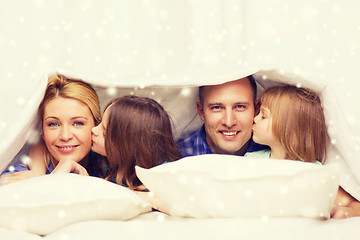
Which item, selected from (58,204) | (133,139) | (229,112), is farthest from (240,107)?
(58,204)

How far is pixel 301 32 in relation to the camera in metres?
1.78

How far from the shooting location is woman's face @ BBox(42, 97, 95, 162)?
1.33 meters

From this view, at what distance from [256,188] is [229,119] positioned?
1.69ft

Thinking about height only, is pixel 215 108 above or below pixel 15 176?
above

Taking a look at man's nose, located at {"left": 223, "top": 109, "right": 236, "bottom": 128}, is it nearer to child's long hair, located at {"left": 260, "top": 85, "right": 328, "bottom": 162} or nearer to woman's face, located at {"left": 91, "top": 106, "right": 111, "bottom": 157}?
child's long hair, located at {"left": 260, "top": 85, "right": 328, "bottom": 162}

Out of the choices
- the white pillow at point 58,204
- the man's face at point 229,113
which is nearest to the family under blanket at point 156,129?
the man's face at point 229,113

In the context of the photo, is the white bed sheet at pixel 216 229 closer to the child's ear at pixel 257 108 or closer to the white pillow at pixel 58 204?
the white pillow at pixel 58 204

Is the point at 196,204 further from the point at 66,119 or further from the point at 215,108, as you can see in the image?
the point at 66,119

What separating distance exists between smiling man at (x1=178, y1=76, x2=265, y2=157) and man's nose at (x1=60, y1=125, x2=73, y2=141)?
38 centimetres

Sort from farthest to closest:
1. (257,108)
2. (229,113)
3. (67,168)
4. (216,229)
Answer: (257,108), (229,113), (67,168), (216,229)

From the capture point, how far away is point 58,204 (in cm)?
83

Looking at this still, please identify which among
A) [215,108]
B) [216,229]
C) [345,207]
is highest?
[215,108]

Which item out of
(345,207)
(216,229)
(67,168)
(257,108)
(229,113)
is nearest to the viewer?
(216,229)

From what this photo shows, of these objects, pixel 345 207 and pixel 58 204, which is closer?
pixel 58 204
